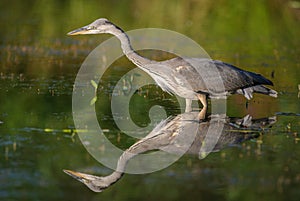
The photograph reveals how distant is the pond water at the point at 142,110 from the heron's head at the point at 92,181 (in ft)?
0.19

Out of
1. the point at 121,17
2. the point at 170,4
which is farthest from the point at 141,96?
the point at 170,4

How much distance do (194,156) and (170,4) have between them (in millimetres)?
14417

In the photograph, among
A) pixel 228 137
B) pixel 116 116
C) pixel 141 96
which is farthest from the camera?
pixel 141 96

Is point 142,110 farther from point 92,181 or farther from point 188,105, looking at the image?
point 92,181

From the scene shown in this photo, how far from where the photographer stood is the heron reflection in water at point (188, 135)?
6606 millimetres

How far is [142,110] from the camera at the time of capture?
9.48 meters

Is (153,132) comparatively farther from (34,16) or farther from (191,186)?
(34,16)

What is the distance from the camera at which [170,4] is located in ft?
69.5

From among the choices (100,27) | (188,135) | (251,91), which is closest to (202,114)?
(251,91)

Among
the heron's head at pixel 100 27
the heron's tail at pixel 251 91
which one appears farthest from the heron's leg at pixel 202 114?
the heron's head at pixel 100 27

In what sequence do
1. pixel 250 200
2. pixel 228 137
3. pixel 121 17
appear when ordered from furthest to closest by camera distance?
→ pixel 121 17, pixel 228 137, pixel 250 200

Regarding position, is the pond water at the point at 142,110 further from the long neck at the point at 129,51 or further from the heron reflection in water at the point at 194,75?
the long neck at the point at 129,51

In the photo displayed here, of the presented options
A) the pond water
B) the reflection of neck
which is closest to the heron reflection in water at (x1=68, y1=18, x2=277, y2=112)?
the pond water

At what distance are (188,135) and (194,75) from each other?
1488 mm
